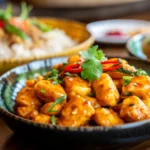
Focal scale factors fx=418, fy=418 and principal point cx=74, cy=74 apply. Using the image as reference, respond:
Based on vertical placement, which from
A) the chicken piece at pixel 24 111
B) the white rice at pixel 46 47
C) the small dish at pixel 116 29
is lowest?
the small dish at pixel 116 29

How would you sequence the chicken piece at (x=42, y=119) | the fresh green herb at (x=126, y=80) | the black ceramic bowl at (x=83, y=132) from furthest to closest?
the fresh green herb at (x=126, y=80) < the chicken piece at (x=42, y=119) < the black ceramic bowl at (x=83, y=132)

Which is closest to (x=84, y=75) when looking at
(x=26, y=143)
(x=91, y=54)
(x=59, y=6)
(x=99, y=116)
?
(x=91, y=54)

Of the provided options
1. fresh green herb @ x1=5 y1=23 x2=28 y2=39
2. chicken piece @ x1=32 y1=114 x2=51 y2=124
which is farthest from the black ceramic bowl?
fresh green herb @ x1=5 y1=23 x2=28 y2=39

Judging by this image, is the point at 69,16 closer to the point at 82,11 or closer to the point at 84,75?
the point at 82,11

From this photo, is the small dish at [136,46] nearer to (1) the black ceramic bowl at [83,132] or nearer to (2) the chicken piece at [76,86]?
(2) the chicken piece at [76,86]

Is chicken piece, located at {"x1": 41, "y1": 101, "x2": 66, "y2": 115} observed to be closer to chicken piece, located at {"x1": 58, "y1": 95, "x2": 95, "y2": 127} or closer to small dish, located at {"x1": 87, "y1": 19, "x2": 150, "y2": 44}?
chicken piece, located at {"x1": 58, "y1": 95, "x2": 95, "y2": 127}

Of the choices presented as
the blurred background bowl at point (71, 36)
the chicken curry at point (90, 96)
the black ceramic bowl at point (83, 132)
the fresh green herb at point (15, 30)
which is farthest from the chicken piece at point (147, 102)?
the fresh green herb at point (15, 30)
